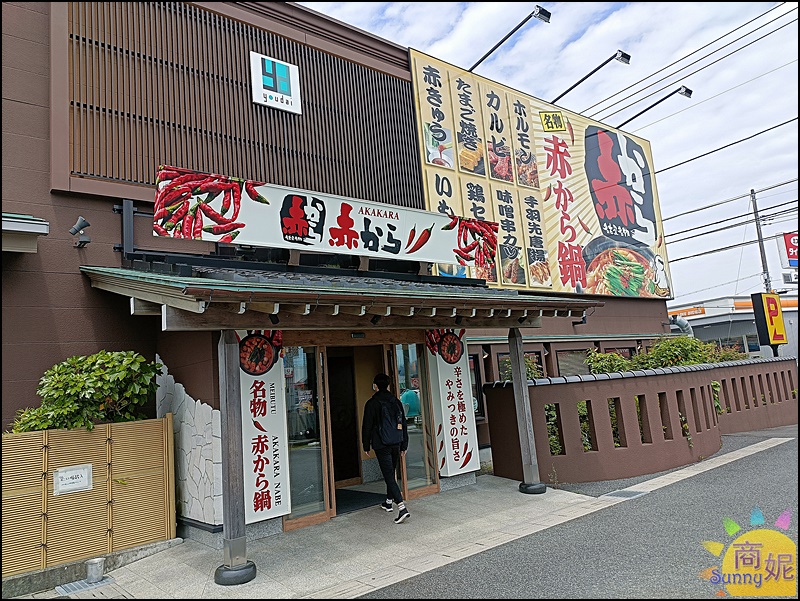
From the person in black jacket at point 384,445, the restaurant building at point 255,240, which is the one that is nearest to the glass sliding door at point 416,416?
the restaurant building at point 255,240

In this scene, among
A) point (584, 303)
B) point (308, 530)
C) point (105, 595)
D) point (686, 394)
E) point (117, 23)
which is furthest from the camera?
point (686, 394)

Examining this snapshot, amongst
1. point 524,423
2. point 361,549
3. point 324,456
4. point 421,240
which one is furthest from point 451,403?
point 361,549

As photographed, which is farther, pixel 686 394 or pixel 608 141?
pixel 608 141

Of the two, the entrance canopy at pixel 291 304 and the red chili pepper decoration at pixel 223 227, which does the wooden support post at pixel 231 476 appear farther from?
the red chili pepper decoration at pixel 223 227

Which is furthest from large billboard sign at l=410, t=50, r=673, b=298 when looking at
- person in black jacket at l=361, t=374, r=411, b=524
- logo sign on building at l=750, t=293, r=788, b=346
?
person in black jacket at l=361, t=374, r=411, b=524

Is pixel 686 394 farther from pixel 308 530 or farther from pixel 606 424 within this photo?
pixel 308 530

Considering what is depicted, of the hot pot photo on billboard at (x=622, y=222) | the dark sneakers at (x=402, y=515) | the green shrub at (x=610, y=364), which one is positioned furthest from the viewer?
the hot pot photo on billboard at (x=622, y=222)

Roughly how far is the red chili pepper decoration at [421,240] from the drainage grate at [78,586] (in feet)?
18.5

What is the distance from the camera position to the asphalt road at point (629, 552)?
4656mm

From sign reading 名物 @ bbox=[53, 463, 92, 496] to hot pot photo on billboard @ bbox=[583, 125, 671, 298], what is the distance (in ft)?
39.8

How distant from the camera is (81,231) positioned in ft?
24.4

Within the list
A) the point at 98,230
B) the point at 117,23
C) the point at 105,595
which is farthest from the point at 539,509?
the point at 117,23

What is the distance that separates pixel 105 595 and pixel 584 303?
7282 mm

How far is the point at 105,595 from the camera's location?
207 inches
